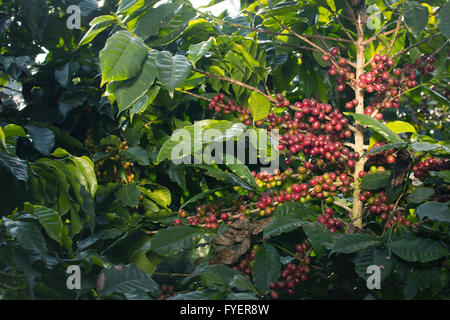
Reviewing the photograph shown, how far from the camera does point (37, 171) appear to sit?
1212 mm

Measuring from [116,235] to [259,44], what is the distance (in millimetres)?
610

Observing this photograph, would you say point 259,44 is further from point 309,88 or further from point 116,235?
point 116,235

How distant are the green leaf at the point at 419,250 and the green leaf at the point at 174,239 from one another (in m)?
0.40

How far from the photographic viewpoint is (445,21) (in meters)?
0.91

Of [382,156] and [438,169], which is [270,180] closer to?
[382,156]

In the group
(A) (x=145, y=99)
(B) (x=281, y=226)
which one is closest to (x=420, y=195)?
(B) (x=281, y=226)

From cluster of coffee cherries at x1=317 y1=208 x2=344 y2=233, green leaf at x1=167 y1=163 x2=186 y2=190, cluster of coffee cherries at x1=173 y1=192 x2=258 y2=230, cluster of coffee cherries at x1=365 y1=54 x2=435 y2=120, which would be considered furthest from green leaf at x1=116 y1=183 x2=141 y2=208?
cluster of coffee cherries at x1=365 y1=54 x2=435 y2=120

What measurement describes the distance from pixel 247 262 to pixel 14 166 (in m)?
0.57

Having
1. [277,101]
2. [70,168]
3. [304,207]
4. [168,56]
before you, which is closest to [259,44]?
[277,101]

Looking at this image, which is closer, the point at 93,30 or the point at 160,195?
the point at 93,30

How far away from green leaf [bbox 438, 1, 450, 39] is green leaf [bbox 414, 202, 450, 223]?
0.33 m

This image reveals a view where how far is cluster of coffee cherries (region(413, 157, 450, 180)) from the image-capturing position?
37.1 inches

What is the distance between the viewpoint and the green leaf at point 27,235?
0.83 m

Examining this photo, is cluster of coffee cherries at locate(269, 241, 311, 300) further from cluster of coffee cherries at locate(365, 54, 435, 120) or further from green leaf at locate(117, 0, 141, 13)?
green leaf at locate(117, 0, 141, 13)
